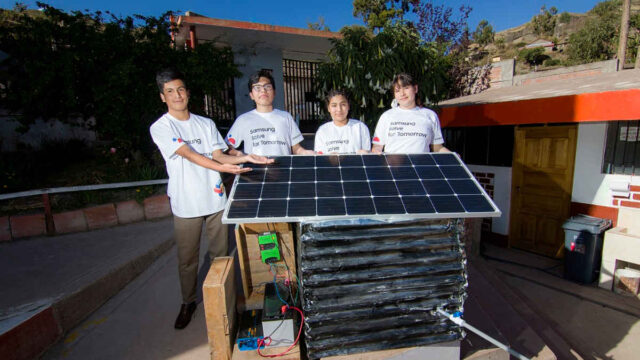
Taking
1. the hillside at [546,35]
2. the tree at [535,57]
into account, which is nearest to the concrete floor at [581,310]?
the hillside at [546,35]

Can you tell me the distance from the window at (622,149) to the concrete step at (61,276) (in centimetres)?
755

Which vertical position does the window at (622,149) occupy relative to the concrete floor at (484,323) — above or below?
above

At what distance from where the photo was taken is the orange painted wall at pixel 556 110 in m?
4.35

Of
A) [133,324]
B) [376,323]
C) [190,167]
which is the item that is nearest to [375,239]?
[376,323]

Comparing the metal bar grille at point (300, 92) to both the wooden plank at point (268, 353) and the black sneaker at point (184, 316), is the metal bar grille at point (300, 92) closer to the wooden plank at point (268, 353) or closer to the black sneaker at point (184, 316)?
the black sneaker at point (184, 316)

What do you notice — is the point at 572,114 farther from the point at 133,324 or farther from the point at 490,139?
the point at 133,324

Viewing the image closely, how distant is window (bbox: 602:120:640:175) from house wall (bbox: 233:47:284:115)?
26.2 feet

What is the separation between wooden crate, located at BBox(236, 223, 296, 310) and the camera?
2.52 metres

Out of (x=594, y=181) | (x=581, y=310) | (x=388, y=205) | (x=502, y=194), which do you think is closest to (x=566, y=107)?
(x=594, y=181)

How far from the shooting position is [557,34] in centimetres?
5047

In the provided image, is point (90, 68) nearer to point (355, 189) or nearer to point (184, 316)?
point (184, 316)

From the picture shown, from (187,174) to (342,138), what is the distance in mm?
1673

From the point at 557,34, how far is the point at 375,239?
66.2 metres

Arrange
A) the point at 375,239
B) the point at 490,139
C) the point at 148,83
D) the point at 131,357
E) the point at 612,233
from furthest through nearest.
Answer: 1. the point at 490,139
2. the point at 148,83
3. the point at 612,233
4. the point at 131,357
5. the point at 375,239
